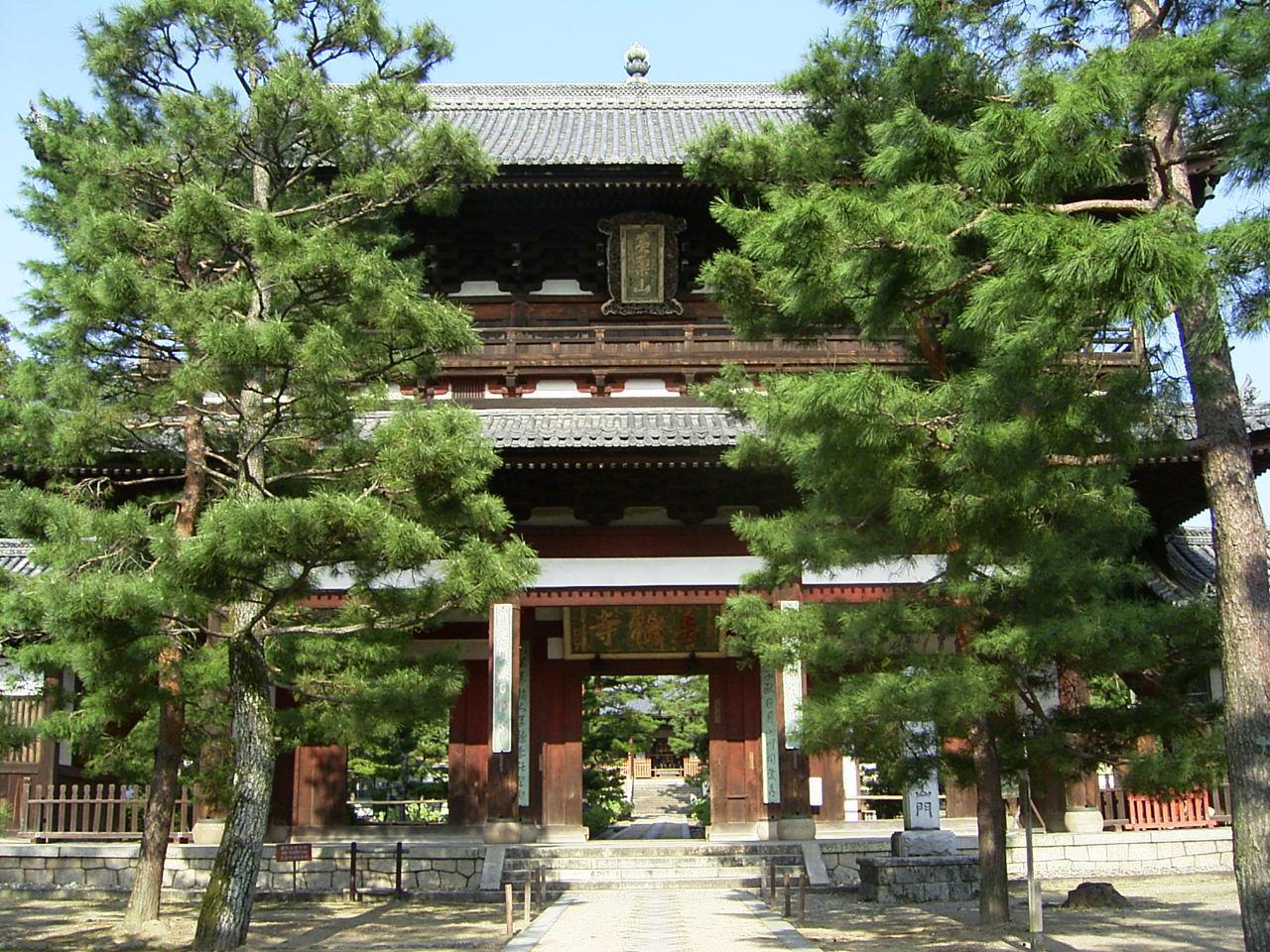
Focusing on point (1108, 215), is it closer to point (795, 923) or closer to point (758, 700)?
point (795, 923)

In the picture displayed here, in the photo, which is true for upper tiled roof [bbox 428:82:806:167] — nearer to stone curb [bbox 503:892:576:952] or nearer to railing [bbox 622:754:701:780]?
stone curb [bbox 503:892:576:952]

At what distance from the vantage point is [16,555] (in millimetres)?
15977

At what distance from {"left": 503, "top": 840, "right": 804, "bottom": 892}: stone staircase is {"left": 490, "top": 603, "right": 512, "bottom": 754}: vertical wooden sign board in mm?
1320

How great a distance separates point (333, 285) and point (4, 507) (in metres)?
2.68

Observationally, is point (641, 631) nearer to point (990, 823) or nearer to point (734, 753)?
point (734, 753)

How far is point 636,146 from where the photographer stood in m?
17.6

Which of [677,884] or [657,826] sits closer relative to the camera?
[677,884]

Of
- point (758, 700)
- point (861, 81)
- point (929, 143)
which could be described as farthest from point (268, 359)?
point (758, 700)

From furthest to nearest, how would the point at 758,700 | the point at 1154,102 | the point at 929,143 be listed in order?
the point at 758,700, the point at 929,143, the point at 1154,102

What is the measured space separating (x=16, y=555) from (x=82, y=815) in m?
4.07

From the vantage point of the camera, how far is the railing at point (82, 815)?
44.6ft

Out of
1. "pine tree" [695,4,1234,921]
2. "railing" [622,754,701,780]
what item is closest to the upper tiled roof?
"pine tree" [695,4,1234,921]

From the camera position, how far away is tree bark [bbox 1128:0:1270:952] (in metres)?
6.20

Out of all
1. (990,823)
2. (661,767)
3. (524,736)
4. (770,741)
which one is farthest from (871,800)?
(661,767)
